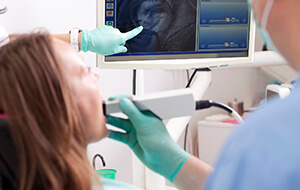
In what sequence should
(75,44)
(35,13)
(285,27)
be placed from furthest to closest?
(35,13) < (75,44) < (285,27)

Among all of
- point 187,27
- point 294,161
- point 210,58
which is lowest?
point 294,161

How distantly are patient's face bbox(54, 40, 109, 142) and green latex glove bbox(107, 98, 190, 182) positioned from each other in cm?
7

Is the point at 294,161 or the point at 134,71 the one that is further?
the point at 134,71

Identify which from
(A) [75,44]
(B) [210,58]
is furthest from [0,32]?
(B) [210,58]

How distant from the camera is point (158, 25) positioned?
66.9 inches

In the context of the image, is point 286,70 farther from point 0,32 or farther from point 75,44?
point 0,32

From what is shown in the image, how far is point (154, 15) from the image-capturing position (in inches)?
66.6

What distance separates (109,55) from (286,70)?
210 cm

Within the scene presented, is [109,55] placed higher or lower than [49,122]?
higher

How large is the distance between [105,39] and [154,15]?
244mm

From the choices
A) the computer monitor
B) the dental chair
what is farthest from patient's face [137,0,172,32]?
the dental chair

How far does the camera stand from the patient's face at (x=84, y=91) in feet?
3.26

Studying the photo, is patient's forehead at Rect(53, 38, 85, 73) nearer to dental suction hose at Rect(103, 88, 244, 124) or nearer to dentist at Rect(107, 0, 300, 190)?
dental suction hose at Rect(103, 88, 244, 124)

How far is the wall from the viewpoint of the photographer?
1.81 meters
